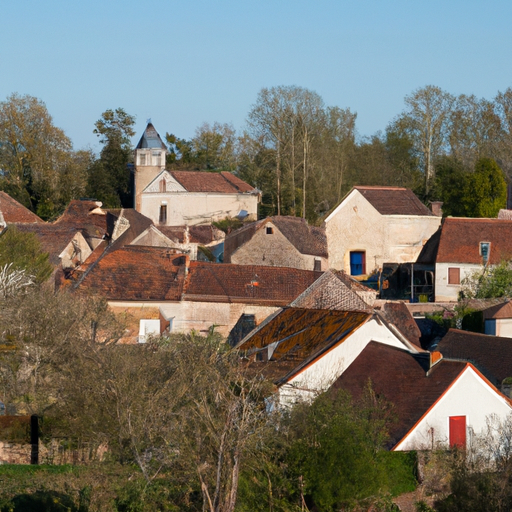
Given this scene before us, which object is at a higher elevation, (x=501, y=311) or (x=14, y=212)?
(x=14, y=212)

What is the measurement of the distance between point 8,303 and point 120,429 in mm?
8092

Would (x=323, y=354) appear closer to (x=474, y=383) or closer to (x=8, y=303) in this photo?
(x=474, y=383)

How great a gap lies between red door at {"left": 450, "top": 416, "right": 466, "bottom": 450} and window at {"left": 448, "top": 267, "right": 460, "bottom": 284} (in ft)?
59.1

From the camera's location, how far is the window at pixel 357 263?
141 feet

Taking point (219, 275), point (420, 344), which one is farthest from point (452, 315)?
point (219, 275)

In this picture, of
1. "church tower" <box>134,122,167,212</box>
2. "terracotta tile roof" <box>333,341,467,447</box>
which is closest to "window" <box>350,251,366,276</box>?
"church tower" <box>134,122,167,212</box>

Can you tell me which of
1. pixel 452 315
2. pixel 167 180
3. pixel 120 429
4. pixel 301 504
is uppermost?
pixel 167 180

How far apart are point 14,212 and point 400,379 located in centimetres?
3256

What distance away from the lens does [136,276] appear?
110 feet

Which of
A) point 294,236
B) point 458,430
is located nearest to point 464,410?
point 458,430

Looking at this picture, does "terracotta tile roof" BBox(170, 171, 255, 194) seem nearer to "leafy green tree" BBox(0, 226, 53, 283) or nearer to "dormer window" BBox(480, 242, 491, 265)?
"dormer window" BBox(480, 242, 491, 265)

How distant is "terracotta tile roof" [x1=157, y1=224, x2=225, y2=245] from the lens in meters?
45.5

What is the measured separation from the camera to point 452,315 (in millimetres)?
34562

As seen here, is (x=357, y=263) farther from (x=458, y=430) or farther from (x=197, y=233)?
(x=458, y=430)
